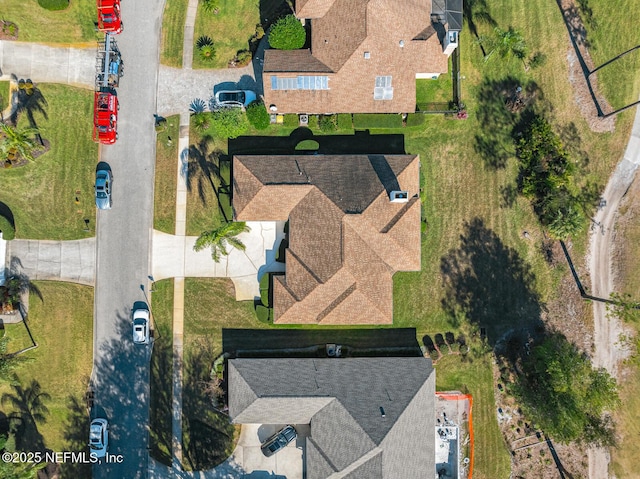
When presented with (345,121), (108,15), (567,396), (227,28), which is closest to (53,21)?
(108,15)

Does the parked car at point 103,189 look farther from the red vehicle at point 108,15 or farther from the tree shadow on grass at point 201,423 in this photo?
the tree shadow on grass at point 201,423

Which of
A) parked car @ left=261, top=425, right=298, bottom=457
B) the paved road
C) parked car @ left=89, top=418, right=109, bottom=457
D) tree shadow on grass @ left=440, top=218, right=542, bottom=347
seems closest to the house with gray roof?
parked car @ left=261, top=425, right=298, bottom=457

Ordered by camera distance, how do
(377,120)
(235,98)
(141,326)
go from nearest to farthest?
(141,326) → (235,98) → (377,120)

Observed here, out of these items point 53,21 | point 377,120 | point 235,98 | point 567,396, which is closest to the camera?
point 567,396

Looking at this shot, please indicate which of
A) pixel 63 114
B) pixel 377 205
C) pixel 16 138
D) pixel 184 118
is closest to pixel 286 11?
pixel 184 118

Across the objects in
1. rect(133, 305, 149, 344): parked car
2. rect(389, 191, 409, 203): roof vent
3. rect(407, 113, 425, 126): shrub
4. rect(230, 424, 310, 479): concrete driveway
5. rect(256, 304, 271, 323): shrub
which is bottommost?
rect(230, 424, 310, 479): concrete driveway

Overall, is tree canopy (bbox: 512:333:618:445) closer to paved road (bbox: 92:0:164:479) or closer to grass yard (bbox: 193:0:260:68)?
paved road (bbox: 92:0:164:479)

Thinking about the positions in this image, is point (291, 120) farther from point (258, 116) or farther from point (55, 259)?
point (55, 259)
